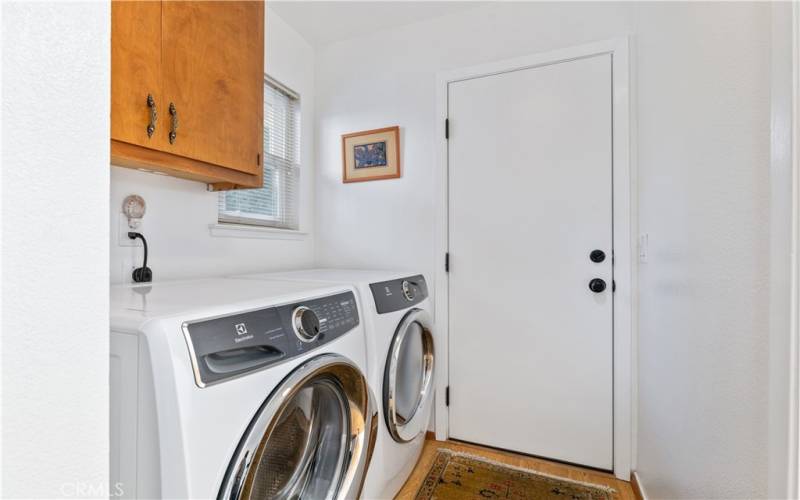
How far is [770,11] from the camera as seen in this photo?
2.33 ft

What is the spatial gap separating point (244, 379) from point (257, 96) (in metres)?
1.19

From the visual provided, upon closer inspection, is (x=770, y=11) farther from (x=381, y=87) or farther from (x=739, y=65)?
(x=381, y=87)

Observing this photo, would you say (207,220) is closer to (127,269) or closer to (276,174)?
(127,269)

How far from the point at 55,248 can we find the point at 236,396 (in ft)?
1.52

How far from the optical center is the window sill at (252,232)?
5.87 ft

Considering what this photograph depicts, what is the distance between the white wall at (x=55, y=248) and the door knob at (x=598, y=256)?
187 cm

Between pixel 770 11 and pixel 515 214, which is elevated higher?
pixel 770 11

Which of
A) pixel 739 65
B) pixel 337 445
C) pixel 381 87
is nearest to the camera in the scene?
pixel 739 65

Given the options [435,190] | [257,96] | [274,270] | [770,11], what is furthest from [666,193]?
[274,270]

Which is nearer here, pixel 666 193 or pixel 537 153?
pixel 666 193

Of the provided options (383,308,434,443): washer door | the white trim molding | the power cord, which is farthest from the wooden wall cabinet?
the white trim molding

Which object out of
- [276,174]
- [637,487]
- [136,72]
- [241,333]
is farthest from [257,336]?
[637,487]

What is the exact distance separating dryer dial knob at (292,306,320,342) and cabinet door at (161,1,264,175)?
0.70 metres

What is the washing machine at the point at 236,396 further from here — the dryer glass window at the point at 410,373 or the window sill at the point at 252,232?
the window sill at the point at 252,232
